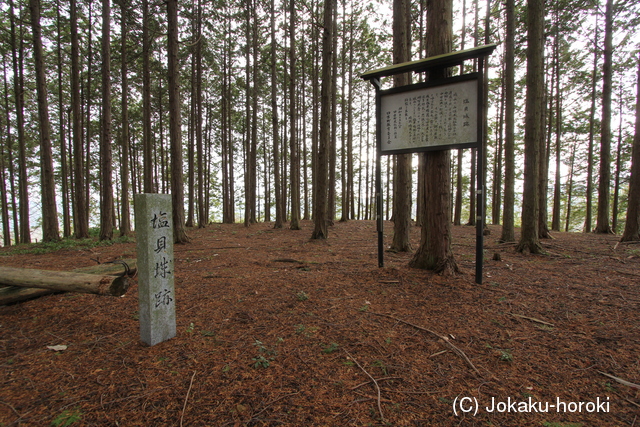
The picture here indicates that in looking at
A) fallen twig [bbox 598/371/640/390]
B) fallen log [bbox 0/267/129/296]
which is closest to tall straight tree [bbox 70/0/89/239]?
fallen log [bbox 0/267/129/296]

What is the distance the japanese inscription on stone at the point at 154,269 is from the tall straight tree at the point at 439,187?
3839 millimetres

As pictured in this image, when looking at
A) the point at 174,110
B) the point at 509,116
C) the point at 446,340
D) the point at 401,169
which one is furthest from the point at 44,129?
the point at 509,116

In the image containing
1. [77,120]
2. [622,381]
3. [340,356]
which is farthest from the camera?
[77,120]

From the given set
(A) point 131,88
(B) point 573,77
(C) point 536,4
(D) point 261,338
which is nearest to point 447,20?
(C) point 536,4

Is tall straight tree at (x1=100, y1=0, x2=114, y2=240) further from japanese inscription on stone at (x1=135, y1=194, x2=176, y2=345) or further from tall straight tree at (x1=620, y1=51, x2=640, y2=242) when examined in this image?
tall straight tree at (x1=620, y1=51, x2=640, y2=242)

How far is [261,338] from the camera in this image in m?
2.48

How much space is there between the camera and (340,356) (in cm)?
219

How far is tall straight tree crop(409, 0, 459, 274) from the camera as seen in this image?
420 centimetres

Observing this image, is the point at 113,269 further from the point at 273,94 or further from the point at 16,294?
the point at 273,94

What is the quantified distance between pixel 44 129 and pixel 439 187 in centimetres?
1263

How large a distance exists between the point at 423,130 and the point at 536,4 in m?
5.31

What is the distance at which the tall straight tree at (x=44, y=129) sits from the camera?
27.2ft

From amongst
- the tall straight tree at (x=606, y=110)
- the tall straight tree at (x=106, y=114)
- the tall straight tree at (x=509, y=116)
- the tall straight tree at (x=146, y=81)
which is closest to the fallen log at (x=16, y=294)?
the tall straight tree at (x=106, y=114)

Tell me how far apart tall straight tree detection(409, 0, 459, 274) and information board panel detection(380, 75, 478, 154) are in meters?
0.33
